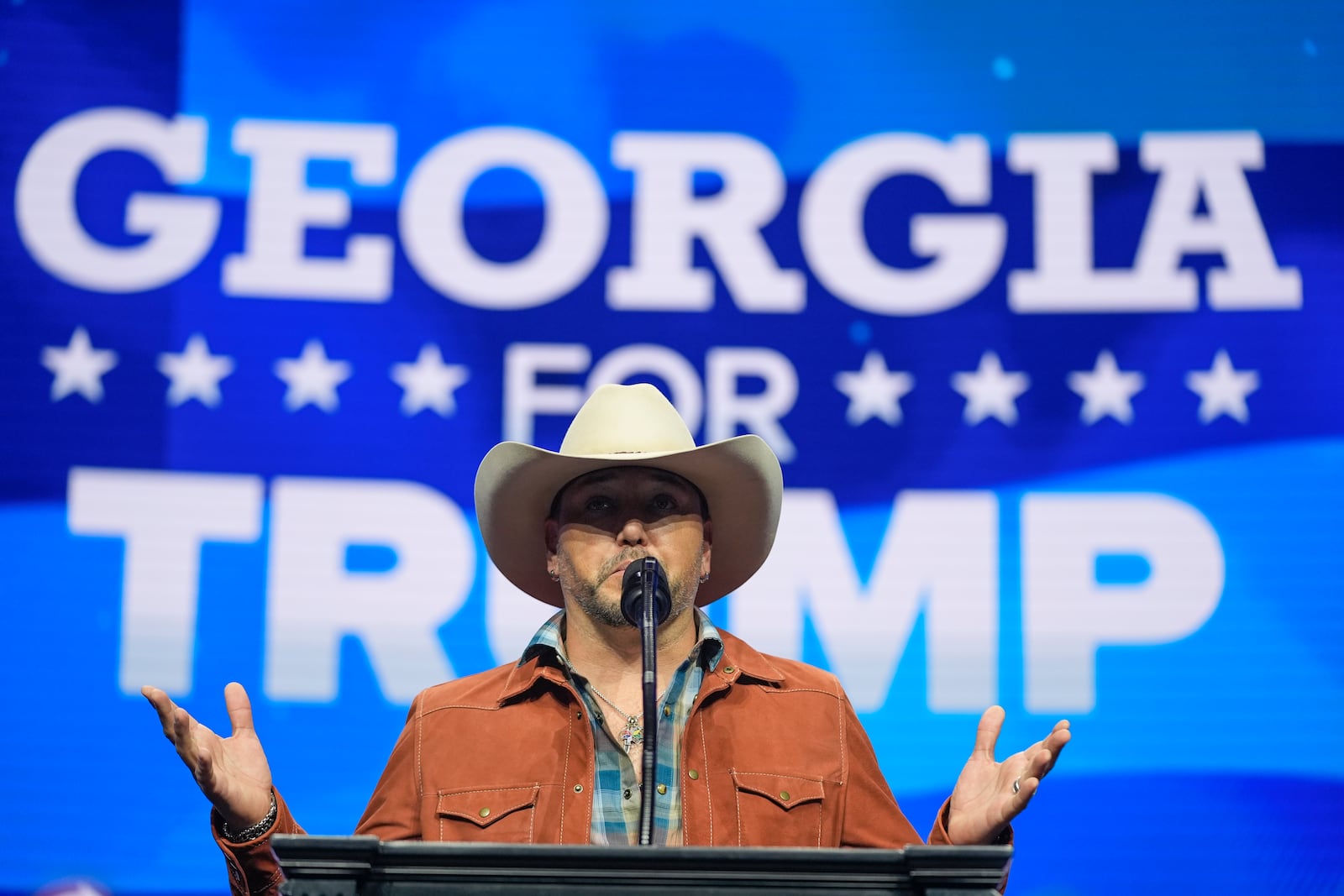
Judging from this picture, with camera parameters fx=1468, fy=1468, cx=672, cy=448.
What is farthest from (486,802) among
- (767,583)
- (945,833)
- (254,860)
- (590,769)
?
(767,583)

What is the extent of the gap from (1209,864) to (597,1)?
111 inches

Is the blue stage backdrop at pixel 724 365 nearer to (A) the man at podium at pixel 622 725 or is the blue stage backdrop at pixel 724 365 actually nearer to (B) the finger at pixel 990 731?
(A) the man at podium at pixel 622 725

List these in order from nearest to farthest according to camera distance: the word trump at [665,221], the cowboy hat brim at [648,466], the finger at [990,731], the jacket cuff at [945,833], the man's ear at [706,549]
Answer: the jacket cuff at [945,833] < the finger at [990,731] < the cowboy hat brim at [648,466] < the man's ear at [706,549] < the word trump at [665,221]

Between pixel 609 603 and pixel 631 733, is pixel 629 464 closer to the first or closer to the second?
pixel 609 603

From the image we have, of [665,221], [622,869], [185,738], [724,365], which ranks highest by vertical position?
[665,221]

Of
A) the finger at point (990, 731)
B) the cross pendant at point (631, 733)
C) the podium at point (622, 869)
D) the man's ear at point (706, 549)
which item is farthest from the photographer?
the man's ear at point (706, 549)

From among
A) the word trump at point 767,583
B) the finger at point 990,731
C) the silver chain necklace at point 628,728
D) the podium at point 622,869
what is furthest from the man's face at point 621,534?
the word trump at point 767,583

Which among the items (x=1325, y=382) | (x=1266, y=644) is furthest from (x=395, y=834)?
(x=1325, y=382)

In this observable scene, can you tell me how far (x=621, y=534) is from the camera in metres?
2.55

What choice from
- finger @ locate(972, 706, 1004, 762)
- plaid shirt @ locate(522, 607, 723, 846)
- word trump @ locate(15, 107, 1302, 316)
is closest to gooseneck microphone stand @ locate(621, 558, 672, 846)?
plaid shirt @ locate(522, 607, 723, 846)

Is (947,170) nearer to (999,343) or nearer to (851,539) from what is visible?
(999,343)

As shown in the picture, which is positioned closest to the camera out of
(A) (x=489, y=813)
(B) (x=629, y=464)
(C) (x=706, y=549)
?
(A) (x=489, y=813)

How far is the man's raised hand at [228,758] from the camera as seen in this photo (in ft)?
6.95

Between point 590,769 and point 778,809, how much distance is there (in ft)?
1.05
